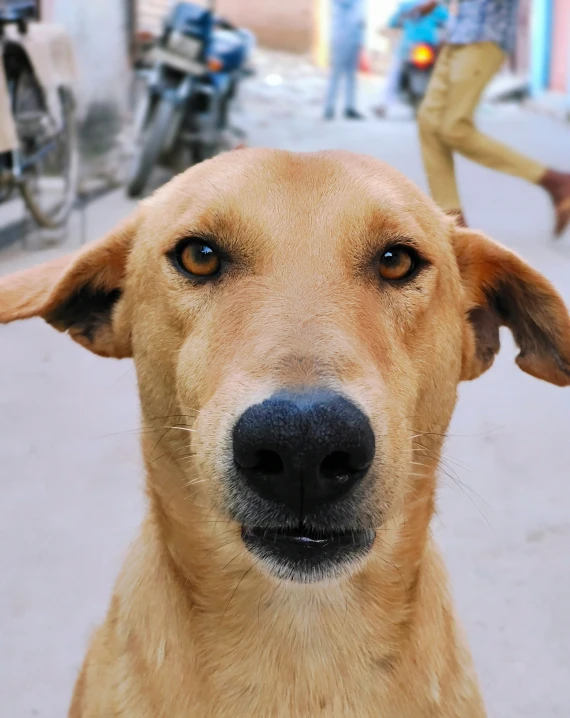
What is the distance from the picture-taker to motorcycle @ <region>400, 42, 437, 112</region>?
10.0m

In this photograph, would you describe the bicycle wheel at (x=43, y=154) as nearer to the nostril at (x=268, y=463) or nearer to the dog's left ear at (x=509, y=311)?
the dog's left ear at (x=509, y=311)

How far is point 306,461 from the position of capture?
1088mm

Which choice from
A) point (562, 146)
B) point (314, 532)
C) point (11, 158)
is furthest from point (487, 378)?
point (562, 146)

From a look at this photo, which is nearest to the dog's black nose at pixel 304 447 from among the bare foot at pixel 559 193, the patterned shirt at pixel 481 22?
the patterned shirt at pixel 481 22

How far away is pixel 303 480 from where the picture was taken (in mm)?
1113

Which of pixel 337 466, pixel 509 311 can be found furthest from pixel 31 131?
pixel 337 466

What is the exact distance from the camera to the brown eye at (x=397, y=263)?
4.90ft

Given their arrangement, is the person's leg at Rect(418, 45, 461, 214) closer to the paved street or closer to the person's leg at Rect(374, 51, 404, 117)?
the paved street

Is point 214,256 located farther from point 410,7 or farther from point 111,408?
point 410,7

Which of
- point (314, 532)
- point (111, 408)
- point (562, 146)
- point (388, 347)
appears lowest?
point (562, 146)

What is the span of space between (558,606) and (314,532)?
133 centimetres

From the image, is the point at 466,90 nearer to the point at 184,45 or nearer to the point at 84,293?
the point at 184,45

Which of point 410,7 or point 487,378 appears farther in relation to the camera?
point 410,7

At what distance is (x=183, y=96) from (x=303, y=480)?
5372mm
